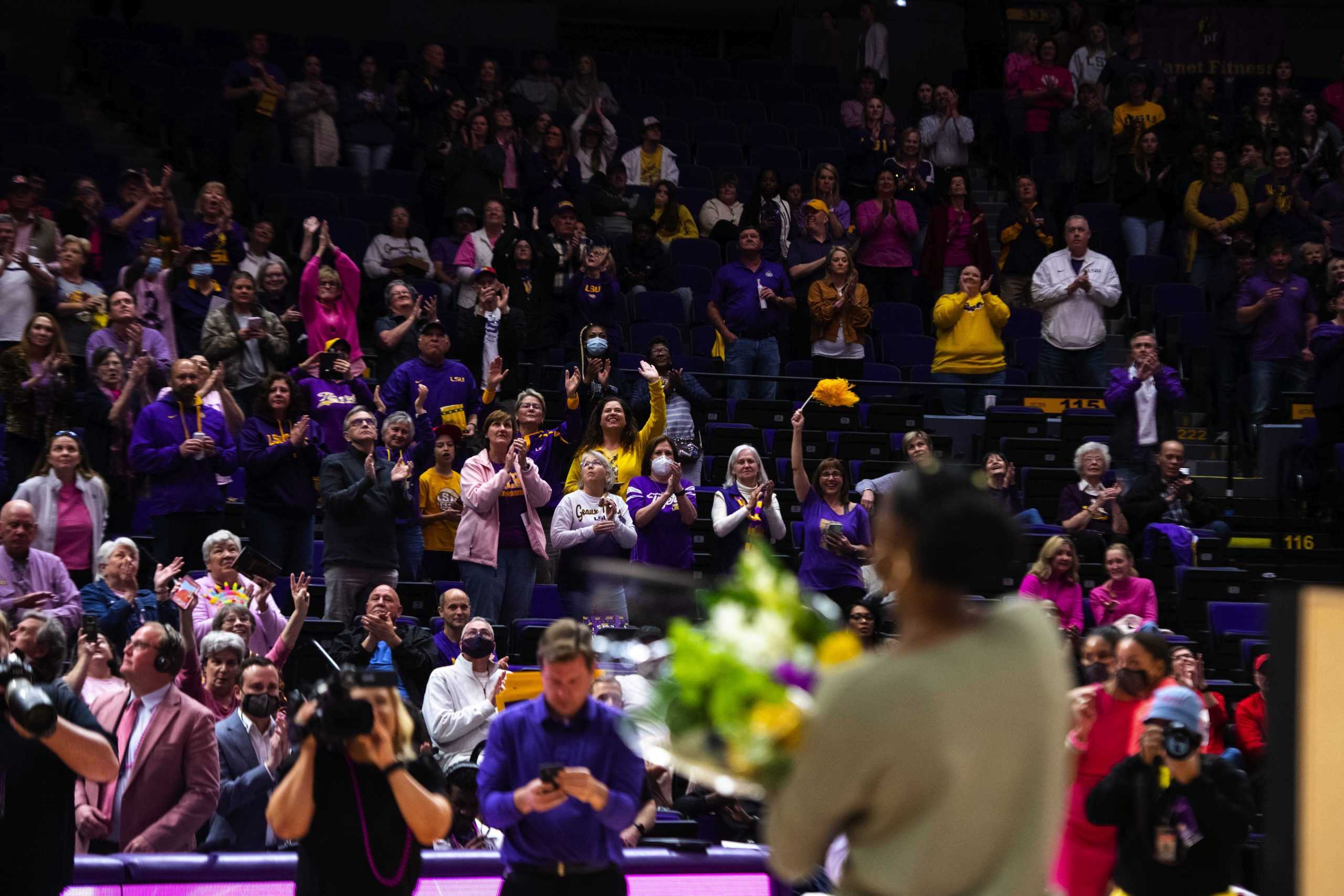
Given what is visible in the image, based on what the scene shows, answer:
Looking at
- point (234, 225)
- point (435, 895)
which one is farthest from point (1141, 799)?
point (234, 225)

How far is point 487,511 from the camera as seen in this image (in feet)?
28.1

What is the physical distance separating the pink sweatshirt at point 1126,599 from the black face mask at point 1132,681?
12.3 ft

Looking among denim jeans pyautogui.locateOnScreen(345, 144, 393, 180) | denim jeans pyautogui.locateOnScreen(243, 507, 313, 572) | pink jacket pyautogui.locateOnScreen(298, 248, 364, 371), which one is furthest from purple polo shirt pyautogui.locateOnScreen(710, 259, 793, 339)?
denim jeans pyautogui.locateOnScreen(243, 507, 313, 572)

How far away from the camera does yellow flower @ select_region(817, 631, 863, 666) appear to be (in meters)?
2.16

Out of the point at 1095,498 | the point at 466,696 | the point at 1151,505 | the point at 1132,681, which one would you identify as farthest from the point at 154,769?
the point at 1151,505

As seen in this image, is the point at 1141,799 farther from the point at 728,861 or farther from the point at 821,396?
the point at 821,396

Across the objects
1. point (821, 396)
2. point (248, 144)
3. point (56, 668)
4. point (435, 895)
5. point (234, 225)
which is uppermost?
point (248, 144)

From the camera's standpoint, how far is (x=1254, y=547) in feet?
35.9

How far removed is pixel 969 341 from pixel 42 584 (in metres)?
7.17

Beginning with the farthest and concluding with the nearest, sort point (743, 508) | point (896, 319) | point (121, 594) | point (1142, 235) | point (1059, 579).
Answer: point (1142, 235), point (896, 319), point (743, 508), point (1059, 579), point (121, 594)

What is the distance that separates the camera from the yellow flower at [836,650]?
2.16 meters

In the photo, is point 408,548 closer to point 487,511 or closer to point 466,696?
point 487,511

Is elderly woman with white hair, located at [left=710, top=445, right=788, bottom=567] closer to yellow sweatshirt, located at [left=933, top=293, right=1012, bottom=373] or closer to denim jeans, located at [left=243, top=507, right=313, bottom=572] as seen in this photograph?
denim jeans, located at [left=243, top=507, right=313, bottom=572]

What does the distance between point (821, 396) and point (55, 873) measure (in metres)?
7.62
